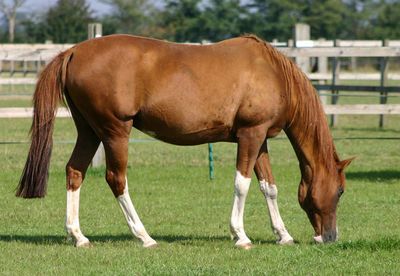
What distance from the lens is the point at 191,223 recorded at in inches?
271

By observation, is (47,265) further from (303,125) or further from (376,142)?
(376,142)

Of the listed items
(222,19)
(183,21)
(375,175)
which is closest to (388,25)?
(222,19)

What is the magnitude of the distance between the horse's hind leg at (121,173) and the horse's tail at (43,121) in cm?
56

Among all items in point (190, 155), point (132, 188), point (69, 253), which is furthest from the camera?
point (190, 155)

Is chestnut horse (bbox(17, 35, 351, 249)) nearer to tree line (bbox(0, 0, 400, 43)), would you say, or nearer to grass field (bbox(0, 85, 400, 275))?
grass field (bbox(0, 85, 400, 275))

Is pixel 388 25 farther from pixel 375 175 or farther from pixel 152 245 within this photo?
pixel 152 245

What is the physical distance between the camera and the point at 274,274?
4.70 metres

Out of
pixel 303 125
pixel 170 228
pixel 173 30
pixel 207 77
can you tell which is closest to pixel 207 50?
pixel 207 77

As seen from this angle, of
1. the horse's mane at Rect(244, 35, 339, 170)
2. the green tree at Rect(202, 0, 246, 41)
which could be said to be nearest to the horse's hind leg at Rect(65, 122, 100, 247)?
the horse's mane at Rect(244, 35, 339, 170)

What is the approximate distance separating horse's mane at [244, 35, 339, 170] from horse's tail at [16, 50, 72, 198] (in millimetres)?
1829

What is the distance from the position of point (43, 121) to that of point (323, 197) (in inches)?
103

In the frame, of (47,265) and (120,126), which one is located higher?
(120,126)

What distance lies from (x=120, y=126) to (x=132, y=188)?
3.62m

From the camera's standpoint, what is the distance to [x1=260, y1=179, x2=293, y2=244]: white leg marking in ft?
19.5
